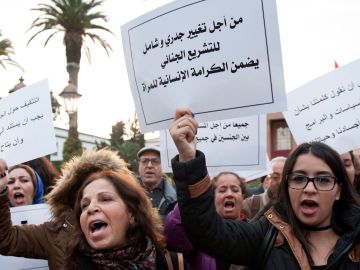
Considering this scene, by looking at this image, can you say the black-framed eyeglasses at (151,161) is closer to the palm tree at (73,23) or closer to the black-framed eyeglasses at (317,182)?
the black-framed eyeglasses at (317,182)

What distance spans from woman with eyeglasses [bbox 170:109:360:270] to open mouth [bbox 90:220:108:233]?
0.53 meters

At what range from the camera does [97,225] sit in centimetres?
249

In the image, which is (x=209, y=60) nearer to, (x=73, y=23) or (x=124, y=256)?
(x=124, y=256)

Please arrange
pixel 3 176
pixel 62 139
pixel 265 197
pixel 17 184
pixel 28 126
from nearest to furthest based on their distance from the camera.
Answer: pixel 3 176
pixel 28 126
pixel 17 184
pixel 265 197
pixel 62 139

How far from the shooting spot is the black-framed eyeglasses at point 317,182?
2299 millimetres

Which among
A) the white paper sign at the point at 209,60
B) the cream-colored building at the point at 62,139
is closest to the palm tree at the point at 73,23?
the cream-colored building at the point at 62,139

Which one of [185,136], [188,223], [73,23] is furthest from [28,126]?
[73,23]

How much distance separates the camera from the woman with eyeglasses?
210 centimetres

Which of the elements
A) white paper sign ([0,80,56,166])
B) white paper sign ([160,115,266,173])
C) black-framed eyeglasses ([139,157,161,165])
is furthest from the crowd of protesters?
black-framed eyeglasses ([139,157,161,165])

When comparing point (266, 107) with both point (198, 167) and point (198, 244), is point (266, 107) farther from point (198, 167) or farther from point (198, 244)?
point (198, 244)

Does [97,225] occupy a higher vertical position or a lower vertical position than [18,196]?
lower

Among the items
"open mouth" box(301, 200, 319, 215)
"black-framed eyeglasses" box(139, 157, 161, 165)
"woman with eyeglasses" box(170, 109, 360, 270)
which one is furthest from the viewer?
"black-framed eyeglasses" box(139, 157, 161, 165)

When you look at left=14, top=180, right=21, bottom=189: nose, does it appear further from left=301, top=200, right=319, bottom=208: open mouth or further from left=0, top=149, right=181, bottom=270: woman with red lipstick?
left=301, top=200, right=319, bottom=208: open mouth

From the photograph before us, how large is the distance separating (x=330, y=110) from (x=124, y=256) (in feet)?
6.35
